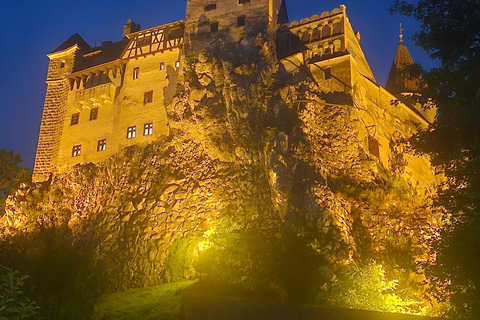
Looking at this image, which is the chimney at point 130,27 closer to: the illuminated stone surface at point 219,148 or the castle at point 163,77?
the castle at point 163,77

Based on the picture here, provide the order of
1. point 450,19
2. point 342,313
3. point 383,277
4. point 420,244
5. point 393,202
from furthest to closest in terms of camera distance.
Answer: point 393,202 < point 420,244 < point 383,277 < point 450,19 < point 342,313

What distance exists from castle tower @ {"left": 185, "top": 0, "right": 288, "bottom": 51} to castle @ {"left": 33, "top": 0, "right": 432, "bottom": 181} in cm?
7

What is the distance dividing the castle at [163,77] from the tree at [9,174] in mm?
3538

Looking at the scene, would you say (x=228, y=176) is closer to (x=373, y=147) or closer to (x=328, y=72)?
(x=373, y=147)

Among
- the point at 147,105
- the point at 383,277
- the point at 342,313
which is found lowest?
the point at 342,313

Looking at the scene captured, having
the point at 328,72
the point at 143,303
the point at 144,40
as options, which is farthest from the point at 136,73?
the point at 143,303

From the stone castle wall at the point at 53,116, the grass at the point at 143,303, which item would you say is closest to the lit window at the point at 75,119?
the stone castle wall at the point at 53,116

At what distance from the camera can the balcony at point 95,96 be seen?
40.8 metres

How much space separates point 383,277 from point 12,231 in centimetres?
2741

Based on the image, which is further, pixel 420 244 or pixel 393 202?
pixel 393 202

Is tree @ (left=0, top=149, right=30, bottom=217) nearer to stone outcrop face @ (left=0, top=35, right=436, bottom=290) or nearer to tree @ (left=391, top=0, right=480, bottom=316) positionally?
stone outcrop face @ (left=0, top=35, right=436, bottom=290)

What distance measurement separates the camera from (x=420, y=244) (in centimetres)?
2784

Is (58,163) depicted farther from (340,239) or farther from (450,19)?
(450,19)

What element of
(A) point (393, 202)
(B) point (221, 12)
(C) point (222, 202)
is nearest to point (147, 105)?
(B) point (221, 12)
